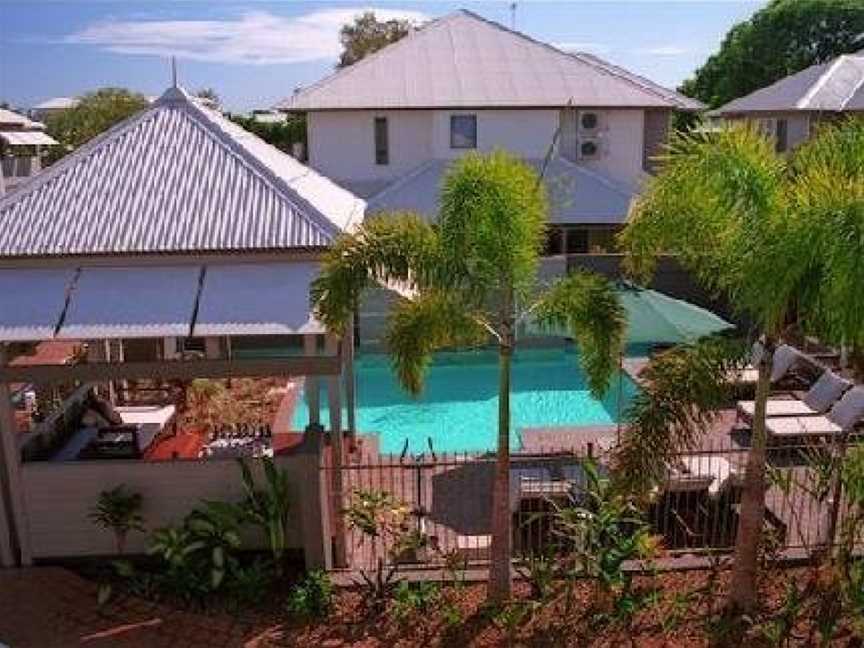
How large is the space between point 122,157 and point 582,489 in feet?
28.0

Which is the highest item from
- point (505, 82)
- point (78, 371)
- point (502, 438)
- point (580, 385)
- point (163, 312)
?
point (505, 82)

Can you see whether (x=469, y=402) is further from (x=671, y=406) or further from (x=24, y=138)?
(x=24, y=138)

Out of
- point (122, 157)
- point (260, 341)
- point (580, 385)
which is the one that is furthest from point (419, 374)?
point (260, 341)

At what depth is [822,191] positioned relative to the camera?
840 cm

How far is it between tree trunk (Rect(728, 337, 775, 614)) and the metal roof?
207 inches

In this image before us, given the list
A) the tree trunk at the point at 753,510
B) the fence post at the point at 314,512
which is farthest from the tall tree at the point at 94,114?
the tree trunk at the point at 753,510

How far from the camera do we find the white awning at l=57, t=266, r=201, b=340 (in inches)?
425

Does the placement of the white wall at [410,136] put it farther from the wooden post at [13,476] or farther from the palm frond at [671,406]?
the palm frond at [671,406]

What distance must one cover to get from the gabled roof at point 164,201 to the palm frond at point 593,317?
3.31 metres

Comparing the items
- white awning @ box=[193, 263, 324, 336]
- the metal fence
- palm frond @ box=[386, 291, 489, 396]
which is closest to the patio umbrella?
the metal fence

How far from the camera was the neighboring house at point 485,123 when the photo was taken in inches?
1283

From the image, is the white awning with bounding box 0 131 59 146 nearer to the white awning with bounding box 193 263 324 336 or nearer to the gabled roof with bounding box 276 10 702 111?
the gabled roof with bounding box 276 10 702 111

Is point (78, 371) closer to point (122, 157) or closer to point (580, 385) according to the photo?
point (122, 157)

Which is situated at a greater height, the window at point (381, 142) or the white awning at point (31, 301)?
the window at point (381, 142)
